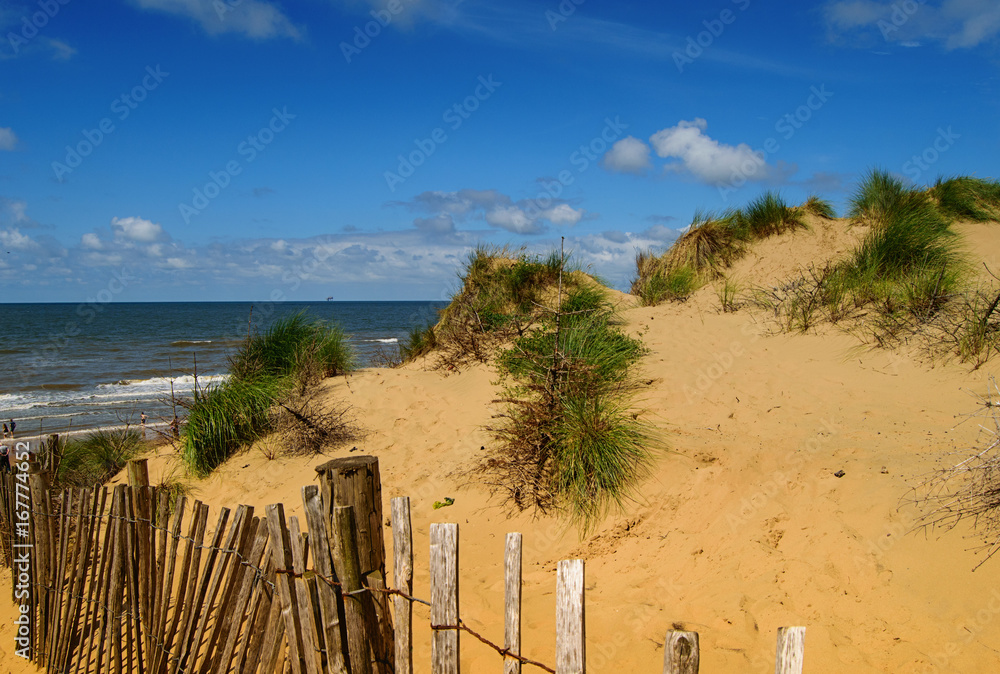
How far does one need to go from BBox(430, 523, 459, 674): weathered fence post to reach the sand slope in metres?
1.80

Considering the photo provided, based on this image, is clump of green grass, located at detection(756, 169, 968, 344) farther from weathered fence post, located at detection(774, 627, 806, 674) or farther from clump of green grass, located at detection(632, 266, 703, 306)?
weathered fence post, located at detection(774, 627, 806, 674)

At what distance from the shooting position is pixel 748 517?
442 centimetres

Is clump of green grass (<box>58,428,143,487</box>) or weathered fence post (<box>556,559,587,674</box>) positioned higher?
weathered fence post (<box>556,559,587,674</box>)

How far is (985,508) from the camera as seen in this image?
371cm

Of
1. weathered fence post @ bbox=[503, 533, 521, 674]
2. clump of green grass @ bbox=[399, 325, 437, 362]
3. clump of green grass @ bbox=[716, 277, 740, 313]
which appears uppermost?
clump of green grass @ bbox=[716, 277, 740, 313]

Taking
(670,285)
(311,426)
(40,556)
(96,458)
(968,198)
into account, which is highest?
(968,198)

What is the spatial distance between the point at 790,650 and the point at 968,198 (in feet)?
46.6

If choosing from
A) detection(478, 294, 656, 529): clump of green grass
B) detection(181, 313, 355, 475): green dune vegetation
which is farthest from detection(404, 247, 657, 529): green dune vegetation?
Answer: detection(181, 313, 355, 475): green dune vegetation

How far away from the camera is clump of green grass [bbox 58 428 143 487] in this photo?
7754 mm

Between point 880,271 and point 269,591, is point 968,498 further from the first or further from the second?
point 880,271

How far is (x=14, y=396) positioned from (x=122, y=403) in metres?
4.10

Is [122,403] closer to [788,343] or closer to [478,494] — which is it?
[478,494]

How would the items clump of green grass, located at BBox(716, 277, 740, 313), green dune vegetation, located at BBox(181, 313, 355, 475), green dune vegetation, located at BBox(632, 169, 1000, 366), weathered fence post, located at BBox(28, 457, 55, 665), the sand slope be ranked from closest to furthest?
the sand slope < weathered fence post, located at BBox(28, 457, 55, 665) < green dune vegetation, located at BBox(632, 169, 1000, 366) < green dune vegetation, located at BBox(181, 313, 355, 475) < clump of green grass, located at BBox(716, 277, 740, 313)

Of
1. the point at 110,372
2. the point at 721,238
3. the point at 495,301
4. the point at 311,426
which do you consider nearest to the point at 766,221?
the point at 721,238
